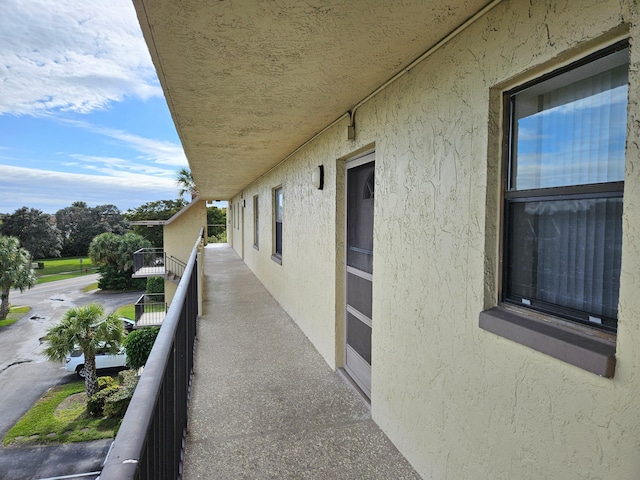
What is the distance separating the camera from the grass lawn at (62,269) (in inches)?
1934

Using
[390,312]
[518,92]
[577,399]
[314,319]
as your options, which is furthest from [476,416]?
[314,319]

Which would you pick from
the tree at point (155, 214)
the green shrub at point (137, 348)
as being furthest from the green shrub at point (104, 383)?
the tree at point (155, 214)

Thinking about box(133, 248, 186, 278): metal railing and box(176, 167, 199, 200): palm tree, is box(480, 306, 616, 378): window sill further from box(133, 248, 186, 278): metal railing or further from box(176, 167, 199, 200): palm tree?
box(176, 167, 199, 200): palm tree

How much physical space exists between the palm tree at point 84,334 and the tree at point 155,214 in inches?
953

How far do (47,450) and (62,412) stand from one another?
9.18 feet

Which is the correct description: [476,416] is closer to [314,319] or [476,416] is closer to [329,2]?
[329,2]

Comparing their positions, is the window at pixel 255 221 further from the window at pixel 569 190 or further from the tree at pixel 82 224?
→ the tree at pixel 82 224

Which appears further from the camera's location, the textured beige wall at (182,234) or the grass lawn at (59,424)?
the textured beige wall at (182,234)

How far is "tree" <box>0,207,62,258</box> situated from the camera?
45.3 meters

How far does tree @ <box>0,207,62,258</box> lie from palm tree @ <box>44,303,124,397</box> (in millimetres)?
40539

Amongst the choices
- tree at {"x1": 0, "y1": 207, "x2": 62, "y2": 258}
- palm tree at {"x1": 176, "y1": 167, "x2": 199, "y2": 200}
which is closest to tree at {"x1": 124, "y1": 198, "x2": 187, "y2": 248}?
palm tree at {"x1": 176, "y1": 167, "x2": 199, "y2": 200}

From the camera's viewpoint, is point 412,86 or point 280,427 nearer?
point 412,86

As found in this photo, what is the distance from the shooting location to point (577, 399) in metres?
1.28

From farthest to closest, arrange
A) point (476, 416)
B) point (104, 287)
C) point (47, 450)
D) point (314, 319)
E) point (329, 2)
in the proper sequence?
point (104, 287) → point (47, 450) → point (314, 319) → point (476, 416) → point (329, 2)
